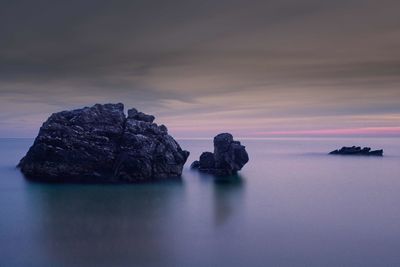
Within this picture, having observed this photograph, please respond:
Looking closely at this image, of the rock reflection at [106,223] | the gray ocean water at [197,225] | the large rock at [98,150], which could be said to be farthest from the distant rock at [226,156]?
the rock reflection at [106,223]

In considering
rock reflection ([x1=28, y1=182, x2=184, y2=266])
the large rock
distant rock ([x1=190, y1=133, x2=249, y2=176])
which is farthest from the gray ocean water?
distant rock ([x1=190, y1=133, x2=249, y2=176])

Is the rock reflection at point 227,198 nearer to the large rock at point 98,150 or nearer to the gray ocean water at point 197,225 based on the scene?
the gray ocean water at point 197,225

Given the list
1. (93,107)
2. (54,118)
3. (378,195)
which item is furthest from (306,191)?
(54,118)

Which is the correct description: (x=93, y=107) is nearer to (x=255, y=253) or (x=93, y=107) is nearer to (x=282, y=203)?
(x=282, y=203)

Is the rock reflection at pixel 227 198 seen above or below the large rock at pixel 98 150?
below

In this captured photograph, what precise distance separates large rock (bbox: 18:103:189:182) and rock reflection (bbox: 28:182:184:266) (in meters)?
4.28

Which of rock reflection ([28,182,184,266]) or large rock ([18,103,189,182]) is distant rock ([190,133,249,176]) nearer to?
large rock ([18,103,189,182])

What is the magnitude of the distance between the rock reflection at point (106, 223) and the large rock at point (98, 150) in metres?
4.28

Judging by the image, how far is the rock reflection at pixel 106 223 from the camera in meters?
24.4

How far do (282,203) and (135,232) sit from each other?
2020cm

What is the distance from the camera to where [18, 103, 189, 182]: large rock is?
56969 millimetres

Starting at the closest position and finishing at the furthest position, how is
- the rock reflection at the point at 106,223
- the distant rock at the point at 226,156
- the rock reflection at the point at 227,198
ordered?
1. the rock reflection at the point at 106,223
2. the rock reflection at the point at 227,198
3. the distant rock at the point at 226,156

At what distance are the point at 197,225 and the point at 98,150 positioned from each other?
29.0 meters

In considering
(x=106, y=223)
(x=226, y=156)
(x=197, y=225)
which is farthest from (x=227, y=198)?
(x=226, y=156)
